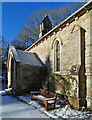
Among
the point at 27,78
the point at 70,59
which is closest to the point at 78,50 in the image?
the point at 70,59

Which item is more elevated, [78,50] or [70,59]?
[78,50]

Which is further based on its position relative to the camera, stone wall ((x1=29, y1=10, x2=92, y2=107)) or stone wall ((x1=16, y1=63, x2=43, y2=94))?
stone wall ((x1=16, y1=63, x2=43, y2=94))

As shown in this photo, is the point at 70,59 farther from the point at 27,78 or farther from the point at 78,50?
the point at 27,78

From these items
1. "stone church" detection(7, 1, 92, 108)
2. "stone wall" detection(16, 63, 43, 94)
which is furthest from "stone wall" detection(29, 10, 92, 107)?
"stone wall" detection(16, 63, 43, 94)

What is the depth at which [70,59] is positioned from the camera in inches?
281

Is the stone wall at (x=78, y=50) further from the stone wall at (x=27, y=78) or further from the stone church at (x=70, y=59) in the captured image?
the stone wall at (x=27, y=78)

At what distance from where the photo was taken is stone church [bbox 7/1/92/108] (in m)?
5.93

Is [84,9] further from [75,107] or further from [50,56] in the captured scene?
[75,107]

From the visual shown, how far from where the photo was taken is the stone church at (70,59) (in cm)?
593

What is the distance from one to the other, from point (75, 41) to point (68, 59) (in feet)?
4.65

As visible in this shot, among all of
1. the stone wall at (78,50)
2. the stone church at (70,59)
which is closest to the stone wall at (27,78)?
the stone church at (70,59)

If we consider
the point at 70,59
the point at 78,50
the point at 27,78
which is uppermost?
the point at 78,50

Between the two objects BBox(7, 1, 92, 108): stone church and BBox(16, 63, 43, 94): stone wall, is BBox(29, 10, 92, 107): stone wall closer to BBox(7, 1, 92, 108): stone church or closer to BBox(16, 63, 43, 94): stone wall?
BBox(7, 1, 92, 108): stone church

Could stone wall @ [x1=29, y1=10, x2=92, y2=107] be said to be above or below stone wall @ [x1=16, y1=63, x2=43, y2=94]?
above
